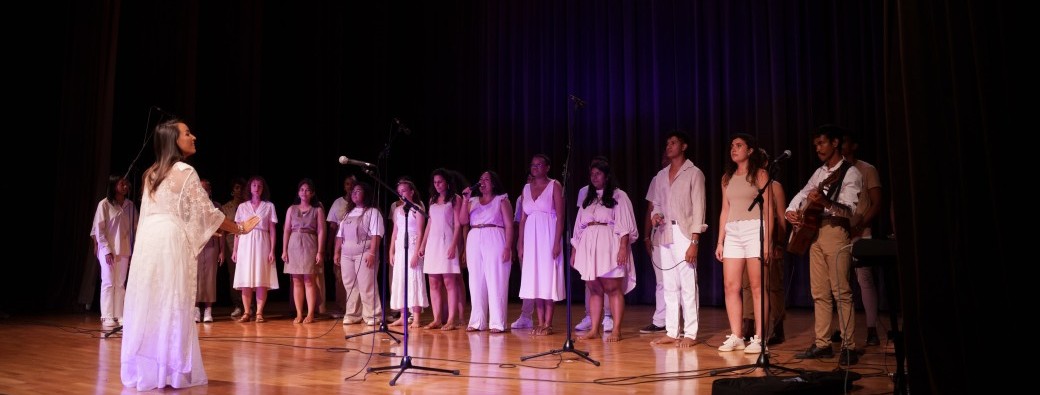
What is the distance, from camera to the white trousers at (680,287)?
19.9ft

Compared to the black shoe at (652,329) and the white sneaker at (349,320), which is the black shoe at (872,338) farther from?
the white sneaker at (349,320)

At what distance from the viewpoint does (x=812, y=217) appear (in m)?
5.08

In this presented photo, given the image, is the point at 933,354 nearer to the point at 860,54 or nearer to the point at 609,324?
the point at 609,324

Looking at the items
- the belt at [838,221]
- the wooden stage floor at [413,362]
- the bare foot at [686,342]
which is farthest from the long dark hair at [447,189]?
the belt at [838,221]

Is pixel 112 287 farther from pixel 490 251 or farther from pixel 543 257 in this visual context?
pixel 543 257

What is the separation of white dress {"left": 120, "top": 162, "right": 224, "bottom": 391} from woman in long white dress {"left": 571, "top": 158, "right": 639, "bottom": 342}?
3.18 meters

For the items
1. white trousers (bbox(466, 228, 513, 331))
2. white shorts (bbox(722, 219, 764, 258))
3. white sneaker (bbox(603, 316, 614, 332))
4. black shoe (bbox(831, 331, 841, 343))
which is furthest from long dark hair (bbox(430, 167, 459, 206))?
black shoe (bbox(831, 331, 841, 343))

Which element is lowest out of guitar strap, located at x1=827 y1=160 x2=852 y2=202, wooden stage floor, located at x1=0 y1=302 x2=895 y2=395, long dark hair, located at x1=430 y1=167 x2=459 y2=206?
Result: wooden stage floor, located at x1=0 y1=302 x2=895 y2=395

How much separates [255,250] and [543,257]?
127 inches

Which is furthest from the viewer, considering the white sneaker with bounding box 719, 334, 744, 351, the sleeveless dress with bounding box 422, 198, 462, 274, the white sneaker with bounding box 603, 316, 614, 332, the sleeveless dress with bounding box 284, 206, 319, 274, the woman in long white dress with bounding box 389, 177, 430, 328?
the sleeveless dress with bounding box 284, 206, 319, 274

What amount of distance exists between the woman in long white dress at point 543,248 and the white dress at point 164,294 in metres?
3.26

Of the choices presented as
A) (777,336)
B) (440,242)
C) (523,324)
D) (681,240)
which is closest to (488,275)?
(440,242)

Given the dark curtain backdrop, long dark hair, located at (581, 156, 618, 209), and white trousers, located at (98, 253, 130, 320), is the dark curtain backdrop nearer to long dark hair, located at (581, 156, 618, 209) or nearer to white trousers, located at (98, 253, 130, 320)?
white trousers, located at (98, 253, 130, 320)

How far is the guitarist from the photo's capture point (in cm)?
498
